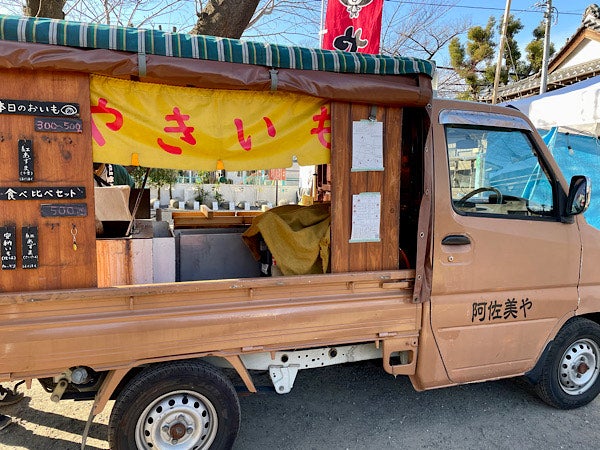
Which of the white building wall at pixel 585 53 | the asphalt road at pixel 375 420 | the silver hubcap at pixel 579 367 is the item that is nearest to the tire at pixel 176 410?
the asphalt road at pixel 375 420

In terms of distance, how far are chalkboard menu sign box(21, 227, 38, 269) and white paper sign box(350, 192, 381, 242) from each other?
187 centimetres

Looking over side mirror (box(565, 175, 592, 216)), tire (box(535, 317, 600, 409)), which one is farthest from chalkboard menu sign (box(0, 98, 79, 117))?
tire (box(535, 317, 600, 409))

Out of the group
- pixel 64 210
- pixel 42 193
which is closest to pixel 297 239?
pixel 64 210

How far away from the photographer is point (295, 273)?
290 cm

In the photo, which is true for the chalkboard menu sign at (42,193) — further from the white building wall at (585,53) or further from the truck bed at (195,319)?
the white building wall at (585,53)

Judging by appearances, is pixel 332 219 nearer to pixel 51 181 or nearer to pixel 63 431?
pixel 51 181

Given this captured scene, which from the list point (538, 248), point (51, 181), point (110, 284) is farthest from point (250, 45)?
point (538, 248)

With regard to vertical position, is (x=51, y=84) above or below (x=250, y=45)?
below

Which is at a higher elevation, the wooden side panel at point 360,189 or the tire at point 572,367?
the wooden side panel at point 360,189

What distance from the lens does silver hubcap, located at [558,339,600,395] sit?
11.5ft

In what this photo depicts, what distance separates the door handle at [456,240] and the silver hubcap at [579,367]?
1505 millimetres

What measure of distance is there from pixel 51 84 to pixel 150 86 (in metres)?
0.51

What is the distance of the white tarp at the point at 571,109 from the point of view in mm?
5723

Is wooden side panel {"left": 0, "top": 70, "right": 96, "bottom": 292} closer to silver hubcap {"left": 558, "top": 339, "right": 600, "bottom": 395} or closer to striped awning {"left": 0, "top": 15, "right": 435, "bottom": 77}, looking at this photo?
striped awning {"left": 0, "top": 15, "right": 435, "bottom": 77}
